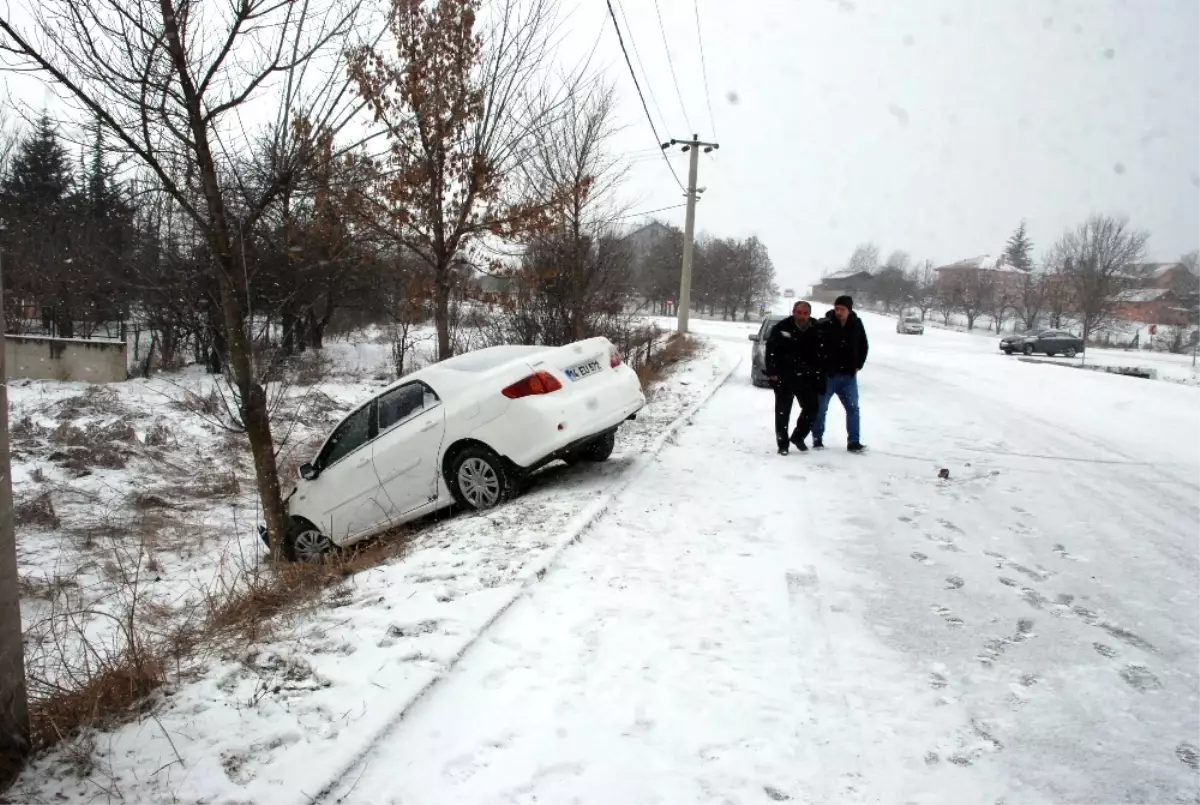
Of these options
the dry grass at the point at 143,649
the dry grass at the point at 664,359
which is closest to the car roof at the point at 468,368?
the dry grass at the point at 143,649

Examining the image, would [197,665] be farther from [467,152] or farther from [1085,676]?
[467,152]

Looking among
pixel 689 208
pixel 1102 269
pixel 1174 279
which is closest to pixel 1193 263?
pixel 1174 279

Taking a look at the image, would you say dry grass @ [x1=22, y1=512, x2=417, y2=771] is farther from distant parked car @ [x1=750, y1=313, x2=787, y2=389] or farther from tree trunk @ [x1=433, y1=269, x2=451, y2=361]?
distant parked car @ [x1=750, y1=313, x2=787, y2=389]

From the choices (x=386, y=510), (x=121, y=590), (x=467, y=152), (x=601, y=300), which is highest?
(x=467, y=152)

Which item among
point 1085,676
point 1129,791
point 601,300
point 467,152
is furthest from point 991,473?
point 601,300

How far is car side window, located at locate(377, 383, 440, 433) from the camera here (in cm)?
639

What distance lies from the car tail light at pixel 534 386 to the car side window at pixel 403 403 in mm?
737

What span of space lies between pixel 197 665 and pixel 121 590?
3.52 meters

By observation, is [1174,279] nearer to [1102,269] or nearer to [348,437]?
[1102,269]

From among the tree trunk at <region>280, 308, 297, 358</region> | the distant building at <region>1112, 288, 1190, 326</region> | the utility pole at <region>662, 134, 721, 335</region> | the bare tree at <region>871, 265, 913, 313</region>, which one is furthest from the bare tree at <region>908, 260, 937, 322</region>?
the tree trunk at <region>280, 308, 297, 358</region>

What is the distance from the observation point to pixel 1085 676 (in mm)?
3238

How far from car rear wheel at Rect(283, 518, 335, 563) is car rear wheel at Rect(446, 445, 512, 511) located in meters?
1.80

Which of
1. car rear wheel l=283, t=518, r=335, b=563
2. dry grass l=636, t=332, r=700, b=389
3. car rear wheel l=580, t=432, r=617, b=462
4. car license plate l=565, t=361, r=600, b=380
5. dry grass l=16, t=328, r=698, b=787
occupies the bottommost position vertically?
car rear wheel l=283, t=518, r=335, b=563

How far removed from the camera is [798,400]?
762 cm
